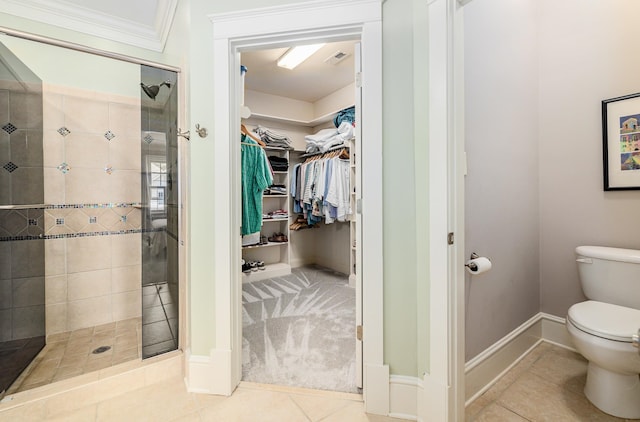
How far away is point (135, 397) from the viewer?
4.78 ft

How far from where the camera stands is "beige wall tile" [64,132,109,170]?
2004 mm

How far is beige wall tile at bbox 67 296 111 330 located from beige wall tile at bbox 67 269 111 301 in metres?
0.04

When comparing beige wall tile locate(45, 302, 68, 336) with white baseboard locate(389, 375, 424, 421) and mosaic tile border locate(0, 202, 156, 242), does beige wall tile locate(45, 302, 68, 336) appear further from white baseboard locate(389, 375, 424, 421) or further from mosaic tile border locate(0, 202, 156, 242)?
white baseboard locate(389, 375, 424, 421)

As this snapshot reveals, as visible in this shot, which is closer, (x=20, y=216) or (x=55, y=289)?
(x=20, y=216)

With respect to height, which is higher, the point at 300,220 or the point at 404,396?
the point at 300,220

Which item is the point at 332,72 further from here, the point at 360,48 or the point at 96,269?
the point at 96,269

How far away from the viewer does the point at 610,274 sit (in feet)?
5.23

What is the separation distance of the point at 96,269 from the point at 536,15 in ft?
12.6

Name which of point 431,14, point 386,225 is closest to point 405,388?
point 386,225

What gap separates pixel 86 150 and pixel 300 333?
2188mm

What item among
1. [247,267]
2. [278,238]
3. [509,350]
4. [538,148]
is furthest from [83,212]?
[538,148]

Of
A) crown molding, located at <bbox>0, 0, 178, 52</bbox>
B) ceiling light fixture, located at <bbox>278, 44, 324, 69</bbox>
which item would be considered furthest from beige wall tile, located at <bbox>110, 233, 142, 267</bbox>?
ceiling light fixture, located at <bbox>278, 44, 324, 69</bbox>

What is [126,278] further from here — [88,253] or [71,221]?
[71,221]

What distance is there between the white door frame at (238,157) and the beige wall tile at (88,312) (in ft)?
4.28
